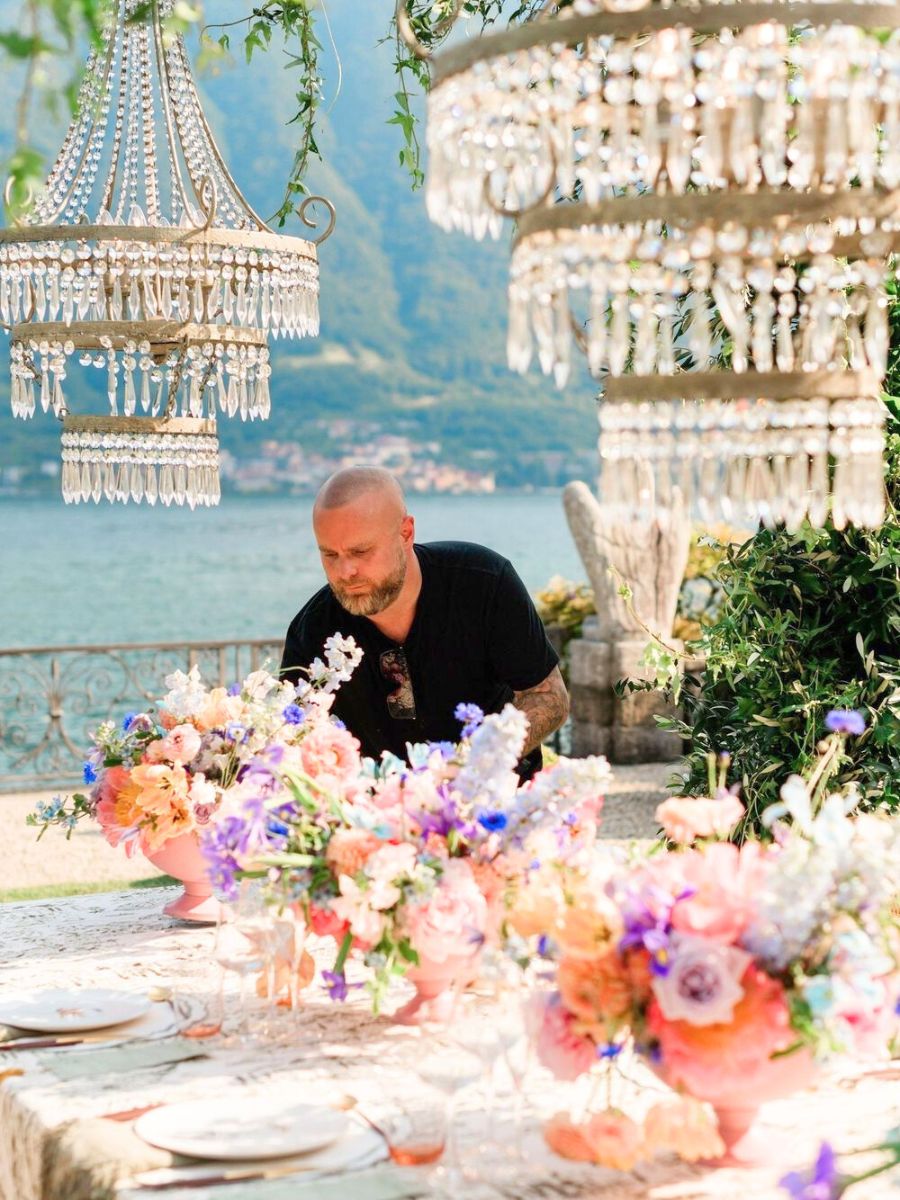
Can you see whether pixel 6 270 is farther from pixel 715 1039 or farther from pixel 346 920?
pixel 715 1039

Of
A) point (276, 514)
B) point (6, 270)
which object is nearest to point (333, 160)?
point (276, 514)

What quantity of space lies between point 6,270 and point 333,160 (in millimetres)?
63355

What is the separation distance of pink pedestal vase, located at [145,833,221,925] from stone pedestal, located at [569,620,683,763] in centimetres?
676

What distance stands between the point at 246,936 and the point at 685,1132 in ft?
2.53

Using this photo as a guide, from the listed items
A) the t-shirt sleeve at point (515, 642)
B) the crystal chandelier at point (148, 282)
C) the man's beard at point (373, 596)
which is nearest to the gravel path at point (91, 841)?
the t-shirt sleeve at point (515, 642)

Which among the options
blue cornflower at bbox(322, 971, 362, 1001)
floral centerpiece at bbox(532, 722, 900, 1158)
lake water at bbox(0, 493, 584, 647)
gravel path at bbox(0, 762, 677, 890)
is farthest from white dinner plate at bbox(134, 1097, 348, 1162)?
lake water at bbox(0, 493, 584, 647)

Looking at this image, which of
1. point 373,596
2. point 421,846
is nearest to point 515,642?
point 373,596

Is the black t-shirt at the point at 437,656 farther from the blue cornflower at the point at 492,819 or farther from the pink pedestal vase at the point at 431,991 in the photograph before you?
the blue cornflower at the point at 492,819

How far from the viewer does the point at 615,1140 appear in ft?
6.35

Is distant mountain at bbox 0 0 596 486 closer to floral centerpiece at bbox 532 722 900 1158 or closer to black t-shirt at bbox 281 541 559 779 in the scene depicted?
black t-shirt at bbox 281 541 559 779

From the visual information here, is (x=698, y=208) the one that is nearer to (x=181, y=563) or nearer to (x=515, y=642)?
(x=515, y=642)

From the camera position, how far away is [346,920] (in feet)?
7.75

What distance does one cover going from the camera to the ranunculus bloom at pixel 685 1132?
191 centimetres

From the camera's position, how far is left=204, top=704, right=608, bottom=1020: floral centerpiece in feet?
7.48
